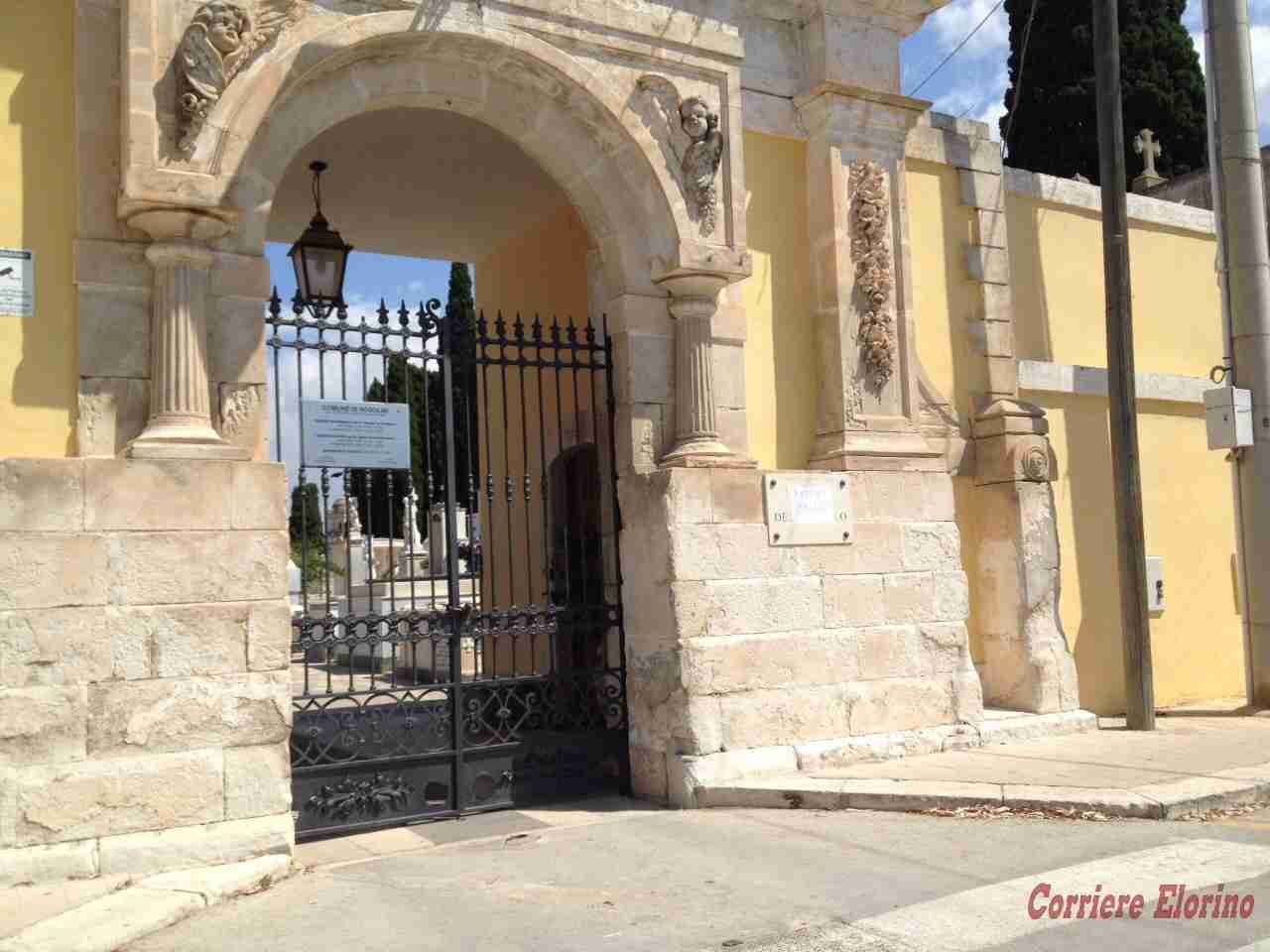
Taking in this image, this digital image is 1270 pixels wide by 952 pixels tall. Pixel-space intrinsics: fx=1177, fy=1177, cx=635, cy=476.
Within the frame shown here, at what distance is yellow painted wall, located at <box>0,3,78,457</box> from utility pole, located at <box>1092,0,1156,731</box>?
631 centimetres

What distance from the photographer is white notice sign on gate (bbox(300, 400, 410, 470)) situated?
19.3 ft

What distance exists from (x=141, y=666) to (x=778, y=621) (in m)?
3.31

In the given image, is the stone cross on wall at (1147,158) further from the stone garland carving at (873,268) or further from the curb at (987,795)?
the curb at (987,795)

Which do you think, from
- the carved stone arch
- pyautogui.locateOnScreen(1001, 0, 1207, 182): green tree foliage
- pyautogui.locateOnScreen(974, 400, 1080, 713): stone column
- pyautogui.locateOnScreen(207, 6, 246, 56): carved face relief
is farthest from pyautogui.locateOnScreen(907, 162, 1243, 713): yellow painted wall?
pyautogui.locateOnScreen(1001, 0, 1207, 182): green tree foliage

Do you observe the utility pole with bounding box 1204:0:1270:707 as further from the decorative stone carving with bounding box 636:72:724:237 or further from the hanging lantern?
the hanging lantern

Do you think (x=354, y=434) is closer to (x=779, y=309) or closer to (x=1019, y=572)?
(x=779, y=309)

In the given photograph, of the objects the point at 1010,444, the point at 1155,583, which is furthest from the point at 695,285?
the point at 1155,583

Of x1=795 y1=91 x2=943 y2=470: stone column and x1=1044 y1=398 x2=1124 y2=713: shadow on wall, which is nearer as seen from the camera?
x1=795 y1=91 x2=943 y2=470: stone column

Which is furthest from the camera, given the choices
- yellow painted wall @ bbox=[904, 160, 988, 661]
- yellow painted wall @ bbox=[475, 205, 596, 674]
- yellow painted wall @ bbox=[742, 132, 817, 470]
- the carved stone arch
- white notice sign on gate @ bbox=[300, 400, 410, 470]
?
yellow painted wall @ bbox=[475, 205, 596, 674]

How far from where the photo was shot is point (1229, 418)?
854cm

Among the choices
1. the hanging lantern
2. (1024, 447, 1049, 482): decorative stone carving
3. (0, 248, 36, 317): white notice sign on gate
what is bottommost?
(1024, 447, 1049, 482): decorative stone carving

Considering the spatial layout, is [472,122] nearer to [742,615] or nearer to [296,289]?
[296,289]

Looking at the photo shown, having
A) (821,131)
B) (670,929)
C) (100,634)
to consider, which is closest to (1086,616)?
(821,131)

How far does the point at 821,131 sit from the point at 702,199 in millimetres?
1206
